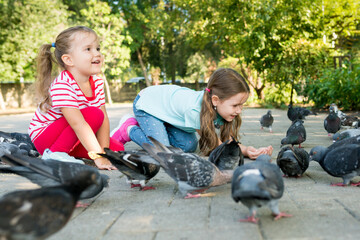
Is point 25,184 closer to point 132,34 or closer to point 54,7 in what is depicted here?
point 54,7

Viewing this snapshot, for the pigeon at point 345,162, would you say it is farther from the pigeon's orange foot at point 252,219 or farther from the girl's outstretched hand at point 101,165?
the girl's outstretched hand at point 101,165

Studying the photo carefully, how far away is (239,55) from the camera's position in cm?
1644

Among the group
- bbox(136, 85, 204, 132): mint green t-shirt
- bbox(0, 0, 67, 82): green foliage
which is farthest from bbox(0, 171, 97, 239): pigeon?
bbox(0, 0, 67, 82): green foliage

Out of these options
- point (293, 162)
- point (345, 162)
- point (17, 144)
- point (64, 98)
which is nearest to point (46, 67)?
point (64, 98)

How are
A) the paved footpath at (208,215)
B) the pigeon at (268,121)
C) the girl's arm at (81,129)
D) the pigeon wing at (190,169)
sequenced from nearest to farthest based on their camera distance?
1. the paved footpath at (208,215)
2. the pigeon wing at (190,169)
3. the girl's arm at (81,129)
4. the pigeon at (268,121)

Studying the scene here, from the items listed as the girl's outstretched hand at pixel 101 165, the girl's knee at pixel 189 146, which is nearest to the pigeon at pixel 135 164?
the girl's outstretched hand at pixel 101 165

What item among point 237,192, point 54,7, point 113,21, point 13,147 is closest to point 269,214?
point 237,192

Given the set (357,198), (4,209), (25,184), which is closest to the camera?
(4,209)

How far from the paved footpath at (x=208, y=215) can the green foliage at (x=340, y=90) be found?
7.97 m

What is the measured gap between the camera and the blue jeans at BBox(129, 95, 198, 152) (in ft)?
16.0

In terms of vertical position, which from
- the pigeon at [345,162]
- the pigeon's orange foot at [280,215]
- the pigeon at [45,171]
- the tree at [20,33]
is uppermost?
the tree at [20,33]

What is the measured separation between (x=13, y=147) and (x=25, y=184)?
1188 millimetres

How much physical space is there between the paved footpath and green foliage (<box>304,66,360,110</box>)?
7.97 meters

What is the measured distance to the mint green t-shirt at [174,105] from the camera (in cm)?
456
